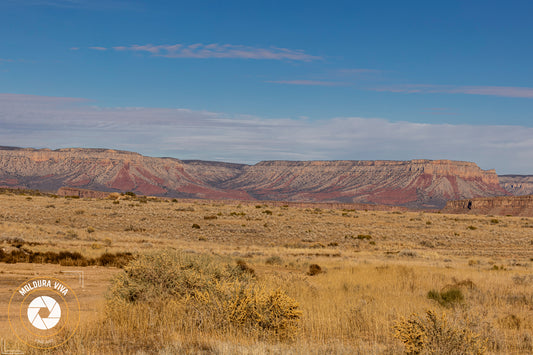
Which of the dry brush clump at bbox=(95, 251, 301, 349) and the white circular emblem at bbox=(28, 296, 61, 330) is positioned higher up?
the dry brush clump at bbox=(95, 251, 301, 349)

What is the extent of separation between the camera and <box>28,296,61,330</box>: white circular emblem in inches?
330

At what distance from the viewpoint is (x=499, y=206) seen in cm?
13375

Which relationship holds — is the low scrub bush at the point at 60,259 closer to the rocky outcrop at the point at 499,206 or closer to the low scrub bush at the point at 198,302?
the low scrub bush at the point at 198,302

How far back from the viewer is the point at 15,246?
22.5 m

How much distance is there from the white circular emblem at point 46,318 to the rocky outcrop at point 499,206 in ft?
431

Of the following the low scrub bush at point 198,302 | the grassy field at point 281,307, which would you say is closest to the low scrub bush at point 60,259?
the grassy field at point 281,307

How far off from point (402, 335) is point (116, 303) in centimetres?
566

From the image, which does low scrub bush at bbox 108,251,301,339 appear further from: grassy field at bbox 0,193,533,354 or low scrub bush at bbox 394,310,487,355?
low scrub bush at bbox 394,310,487,355

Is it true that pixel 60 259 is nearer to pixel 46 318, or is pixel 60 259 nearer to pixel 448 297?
pixel 46 318

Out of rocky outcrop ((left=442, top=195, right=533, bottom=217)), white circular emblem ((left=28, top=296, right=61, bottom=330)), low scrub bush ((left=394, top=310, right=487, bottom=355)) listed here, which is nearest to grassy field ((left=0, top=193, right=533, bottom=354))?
low scrub bush ((left=394, top=310, right=487, bottom=355))

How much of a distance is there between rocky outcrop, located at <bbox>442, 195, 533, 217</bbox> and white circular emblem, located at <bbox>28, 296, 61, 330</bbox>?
431 ft

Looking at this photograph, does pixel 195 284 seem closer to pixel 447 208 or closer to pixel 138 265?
pixel 138 265

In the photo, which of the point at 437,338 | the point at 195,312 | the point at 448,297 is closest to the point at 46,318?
the point at 195,312

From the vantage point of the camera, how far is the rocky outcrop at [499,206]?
12392cm
